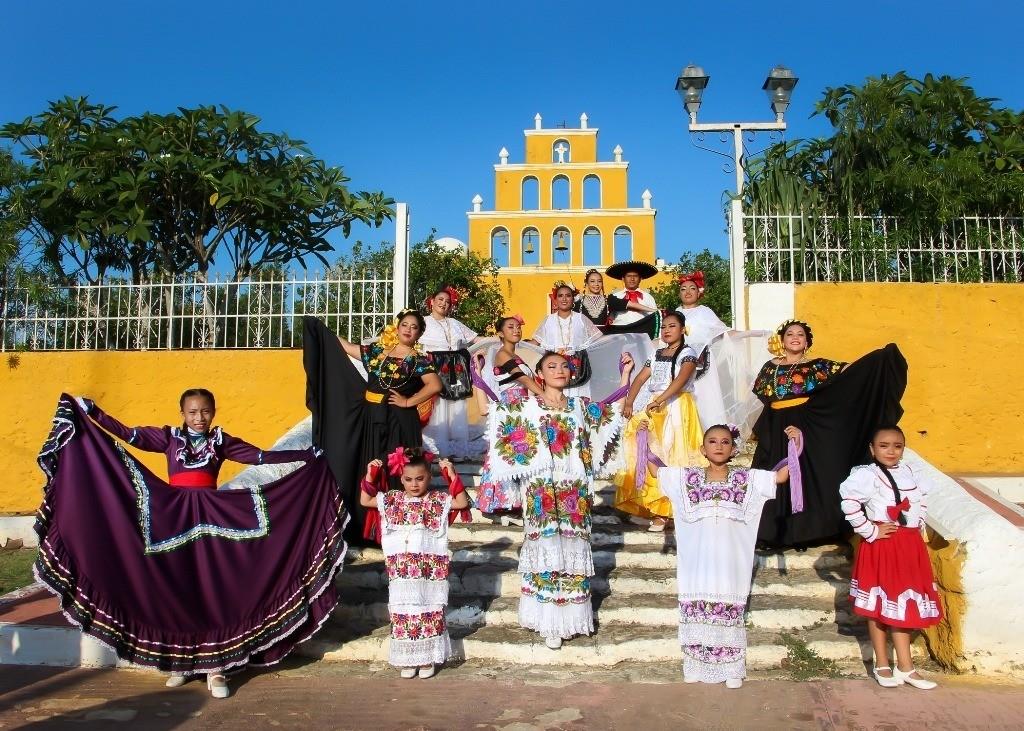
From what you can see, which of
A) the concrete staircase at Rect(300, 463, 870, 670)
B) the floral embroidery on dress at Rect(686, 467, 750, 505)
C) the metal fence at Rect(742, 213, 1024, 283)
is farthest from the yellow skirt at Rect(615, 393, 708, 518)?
the metal fence at Rect(742, 213, 1024, 283)

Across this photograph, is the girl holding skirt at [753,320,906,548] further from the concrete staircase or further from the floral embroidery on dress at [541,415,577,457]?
the floral embroidery on dress at [541,415,577,457]

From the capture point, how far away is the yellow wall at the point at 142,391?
32.7 ft

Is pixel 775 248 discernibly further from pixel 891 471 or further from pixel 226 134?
pixel 226 134

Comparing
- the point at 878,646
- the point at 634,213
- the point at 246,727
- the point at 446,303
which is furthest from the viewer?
the point at 634,213

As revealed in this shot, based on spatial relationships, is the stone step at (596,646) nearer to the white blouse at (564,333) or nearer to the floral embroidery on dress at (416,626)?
the floral embroidery on dress at (416,626)

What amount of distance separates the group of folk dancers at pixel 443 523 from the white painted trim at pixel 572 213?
91.2 feet

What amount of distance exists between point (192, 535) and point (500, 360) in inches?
113

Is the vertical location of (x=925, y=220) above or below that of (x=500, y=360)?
above

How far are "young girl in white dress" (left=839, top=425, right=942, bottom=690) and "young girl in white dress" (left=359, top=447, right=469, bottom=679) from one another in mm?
2274

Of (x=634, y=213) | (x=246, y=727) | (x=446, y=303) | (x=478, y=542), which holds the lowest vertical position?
(x=246, y=727)

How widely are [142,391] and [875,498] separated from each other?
8259 mm

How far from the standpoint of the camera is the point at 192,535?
16.0 feet

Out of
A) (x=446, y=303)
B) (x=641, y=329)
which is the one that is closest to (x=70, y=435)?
(x=446, y=303)

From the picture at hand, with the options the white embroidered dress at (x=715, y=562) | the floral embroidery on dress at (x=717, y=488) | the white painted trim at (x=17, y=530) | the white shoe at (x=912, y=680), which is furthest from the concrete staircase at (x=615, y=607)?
the white painted trim at (x=17, y=530)
